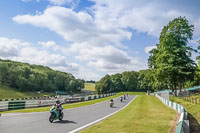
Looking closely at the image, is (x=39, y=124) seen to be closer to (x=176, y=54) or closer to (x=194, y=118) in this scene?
(x=194, y=118)

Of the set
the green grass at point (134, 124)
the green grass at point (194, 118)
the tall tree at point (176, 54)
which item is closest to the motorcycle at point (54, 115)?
the green grass at point (134, 124)

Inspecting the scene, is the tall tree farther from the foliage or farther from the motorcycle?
the foliage

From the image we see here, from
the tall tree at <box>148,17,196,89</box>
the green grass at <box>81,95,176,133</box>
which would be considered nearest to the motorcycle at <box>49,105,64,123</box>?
the green grass at <box>81,95,176,133</box>

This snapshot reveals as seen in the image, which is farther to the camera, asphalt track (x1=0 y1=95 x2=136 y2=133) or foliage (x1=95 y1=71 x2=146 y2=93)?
foliage (x1=95 y1=71 x2=146 y2=93)

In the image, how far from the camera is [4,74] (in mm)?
87875

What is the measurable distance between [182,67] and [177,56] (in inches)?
96.2

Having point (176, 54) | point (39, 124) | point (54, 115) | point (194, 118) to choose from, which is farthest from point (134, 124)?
point (176, 54)

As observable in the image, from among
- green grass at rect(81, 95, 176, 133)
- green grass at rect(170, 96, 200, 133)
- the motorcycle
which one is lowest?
green grass at rect(170, 96, 200, 133)

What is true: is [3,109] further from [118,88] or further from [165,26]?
[118,88]

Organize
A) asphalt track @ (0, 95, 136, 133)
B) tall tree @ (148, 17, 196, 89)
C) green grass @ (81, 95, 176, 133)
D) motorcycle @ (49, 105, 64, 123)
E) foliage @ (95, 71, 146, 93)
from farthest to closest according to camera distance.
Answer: foliage @ (95, 71, 146, 93)
tall tree @ (148, 17, 196, 89)
motorcycle @ (49, 105, 64, 123)
green grass @ (81, 95, 176, 133)
asphalt track @ (0, 95, 136, 133)

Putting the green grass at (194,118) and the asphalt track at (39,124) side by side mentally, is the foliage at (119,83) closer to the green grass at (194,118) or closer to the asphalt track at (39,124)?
the green grass at (194,118)

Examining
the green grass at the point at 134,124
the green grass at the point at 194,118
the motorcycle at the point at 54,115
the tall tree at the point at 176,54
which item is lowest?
the green grass at the point at 194,118

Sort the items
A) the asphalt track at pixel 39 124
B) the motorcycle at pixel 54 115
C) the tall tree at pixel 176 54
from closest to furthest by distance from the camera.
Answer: the asphalt track at pixel 39 124 < the motorcycle at pixel 54 115 < the tall tree at pixel 176 54

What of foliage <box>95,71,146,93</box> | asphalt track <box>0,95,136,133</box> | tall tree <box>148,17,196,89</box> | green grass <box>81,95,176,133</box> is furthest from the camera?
foliage <box>95,71,146,93</box>
